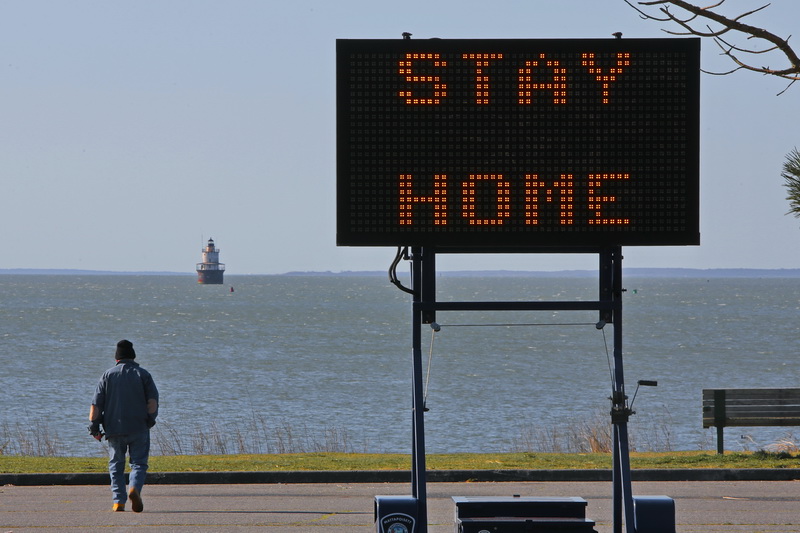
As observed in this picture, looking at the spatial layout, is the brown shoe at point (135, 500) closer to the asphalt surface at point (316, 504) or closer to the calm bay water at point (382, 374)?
the asphalt surface at point (316, 504)

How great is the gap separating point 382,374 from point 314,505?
150 feet

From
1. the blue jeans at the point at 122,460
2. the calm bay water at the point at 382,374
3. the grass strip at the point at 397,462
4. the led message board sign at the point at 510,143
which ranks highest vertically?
the led message board sign at the point at 510,143

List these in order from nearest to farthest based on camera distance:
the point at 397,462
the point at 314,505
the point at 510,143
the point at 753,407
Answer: the point at 510,143 < the point at 314,505 < the point at 397,462 < the point at 753,407

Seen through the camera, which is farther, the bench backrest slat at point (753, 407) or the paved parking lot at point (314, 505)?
the bench backrest slat at point (753, 407)

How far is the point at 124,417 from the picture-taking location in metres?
12.1

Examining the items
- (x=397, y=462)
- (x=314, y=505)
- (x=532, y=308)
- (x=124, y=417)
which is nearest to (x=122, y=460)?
(x=124, y=417)

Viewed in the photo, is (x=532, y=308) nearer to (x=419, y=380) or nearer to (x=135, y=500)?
(x=419, y=380)

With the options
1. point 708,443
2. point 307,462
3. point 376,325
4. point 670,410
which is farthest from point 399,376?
point 376,325

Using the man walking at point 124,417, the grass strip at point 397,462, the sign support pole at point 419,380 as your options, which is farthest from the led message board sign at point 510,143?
the grass strip at point 397,462

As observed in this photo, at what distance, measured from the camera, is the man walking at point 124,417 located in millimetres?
12125

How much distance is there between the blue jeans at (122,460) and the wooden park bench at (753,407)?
9.50 metres

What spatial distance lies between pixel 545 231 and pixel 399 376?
48468 millimetres

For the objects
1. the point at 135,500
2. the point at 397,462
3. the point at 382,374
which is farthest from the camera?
the point at 382,374

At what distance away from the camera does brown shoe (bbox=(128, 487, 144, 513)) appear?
1195cm
